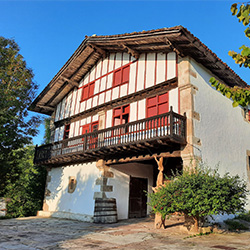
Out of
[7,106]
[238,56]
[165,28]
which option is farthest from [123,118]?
[238,56]

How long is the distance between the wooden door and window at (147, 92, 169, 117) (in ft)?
14.9

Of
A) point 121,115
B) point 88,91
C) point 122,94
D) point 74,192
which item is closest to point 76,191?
point 74,192

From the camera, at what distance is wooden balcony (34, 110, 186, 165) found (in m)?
9.73

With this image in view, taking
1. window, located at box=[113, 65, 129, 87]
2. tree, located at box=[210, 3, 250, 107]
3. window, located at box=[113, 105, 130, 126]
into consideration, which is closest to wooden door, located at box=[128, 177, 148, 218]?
window, located at box=[113, 105, 130, 126]

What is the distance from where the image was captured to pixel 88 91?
53.8 feet

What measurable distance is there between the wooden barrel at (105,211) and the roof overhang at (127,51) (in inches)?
314

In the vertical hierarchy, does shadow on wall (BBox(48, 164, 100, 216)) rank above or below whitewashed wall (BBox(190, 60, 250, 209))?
below

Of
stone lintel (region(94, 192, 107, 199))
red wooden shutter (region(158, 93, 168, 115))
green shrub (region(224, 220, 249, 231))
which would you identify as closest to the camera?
green shrub (region(224, 220, 249, 231))

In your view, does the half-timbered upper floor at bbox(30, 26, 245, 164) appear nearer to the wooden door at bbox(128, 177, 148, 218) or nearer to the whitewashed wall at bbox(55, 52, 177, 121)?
the whitewashed wall at bbox(55, 52, 177, 121)

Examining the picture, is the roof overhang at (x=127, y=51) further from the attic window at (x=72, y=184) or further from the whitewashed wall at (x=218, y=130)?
the attic window at (x=72, y=184)

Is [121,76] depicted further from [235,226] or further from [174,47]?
[235,226]

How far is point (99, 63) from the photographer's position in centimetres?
1622

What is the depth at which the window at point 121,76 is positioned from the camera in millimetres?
13961

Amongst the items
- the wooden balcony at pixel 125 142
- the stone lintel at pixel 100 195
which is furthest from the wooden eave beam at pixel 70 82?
the stone lintel at pixel 100 195
